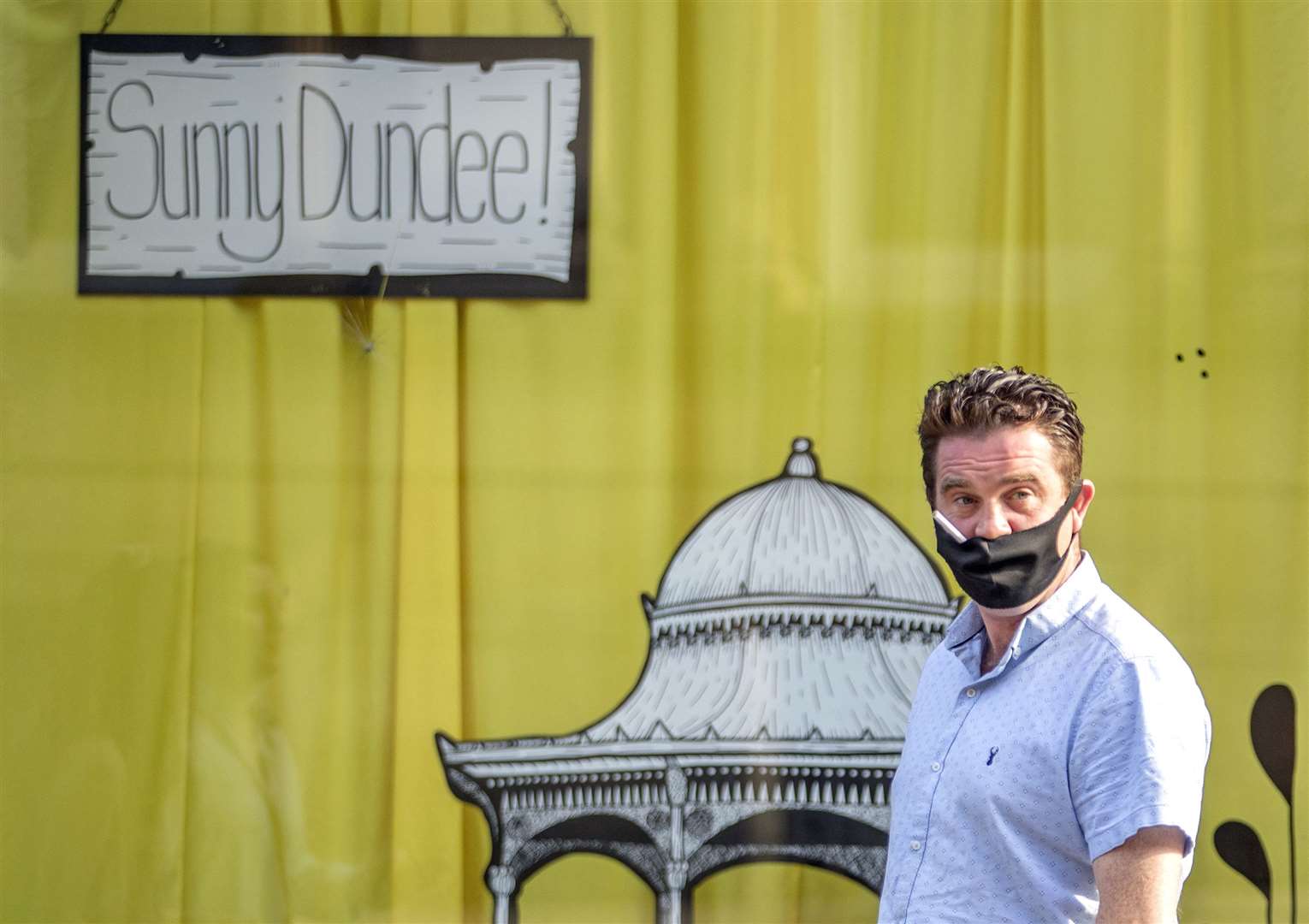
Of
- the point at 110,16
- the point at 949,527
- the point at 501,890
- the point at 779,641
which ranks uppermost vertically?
the point at 110,16

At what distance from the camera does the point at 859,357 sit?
116 inches

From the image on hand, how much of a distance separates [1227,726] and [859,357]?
1.11 m

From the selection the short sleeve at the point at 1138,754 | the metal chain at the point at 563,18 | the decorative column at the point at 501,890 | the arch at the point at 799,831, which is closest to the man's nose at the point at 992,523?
the short sleeve at the point at 1138,754

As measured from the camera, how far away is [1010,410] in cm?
168

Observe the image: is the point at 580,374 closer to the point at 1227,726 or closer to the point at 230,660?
the point at 230,660

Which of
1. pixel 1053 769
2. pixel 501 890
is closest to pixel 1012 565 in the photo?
pixel 1053 769

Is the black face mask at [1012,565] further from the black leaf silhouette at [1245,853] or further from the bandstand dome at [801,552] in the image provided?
the black leaf silhouette at [1245,853]

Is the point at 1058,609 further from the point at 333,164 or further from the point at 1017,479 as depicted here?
the point at 333,164

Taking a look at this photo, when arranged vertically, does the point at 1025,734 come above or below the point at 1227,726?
above

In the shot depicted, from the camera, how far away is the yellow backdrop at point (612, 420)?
2.91m

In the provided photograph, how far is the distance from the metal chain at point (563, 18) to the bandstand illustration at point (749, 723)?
104 cm

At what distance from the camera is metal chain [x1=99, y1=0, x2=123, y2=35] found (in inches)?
120

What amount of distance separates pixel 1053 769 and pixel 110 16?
263 cm

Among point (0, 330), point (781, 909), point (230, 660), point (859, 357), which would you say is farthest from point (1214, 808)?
point (0, 330)
